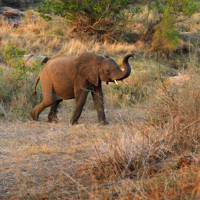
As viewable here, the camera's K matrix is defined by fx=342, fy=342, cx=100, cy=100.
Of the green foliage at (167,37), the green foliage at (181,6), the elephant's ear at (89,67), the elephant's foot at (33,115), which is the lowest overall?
the elephant's foot at (33,115)

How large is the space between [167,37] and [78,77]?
985 cm

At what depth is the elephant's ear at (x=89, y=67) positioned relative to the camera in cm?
676

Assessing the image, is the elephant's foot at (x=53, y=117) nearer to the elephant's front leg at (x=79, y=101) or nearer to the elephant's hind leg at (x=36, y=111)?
the elephant's hind leg at (x=36, y=111)

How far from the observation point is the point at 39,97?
859 cm

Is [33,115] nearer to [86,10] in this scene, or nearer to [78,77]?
[78,77]

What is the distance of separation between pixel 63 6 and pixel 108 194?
1335cm

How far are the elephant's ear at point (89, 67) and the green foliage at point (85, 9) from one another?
834 cm

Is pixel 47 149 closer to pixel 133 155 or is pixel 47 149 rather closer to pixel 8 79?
pixel 133 155

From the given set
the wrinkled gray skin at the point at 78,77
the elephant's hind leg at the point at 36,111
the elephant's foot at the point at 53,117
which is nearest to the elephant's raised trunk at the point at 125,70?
the wrinkled gray skin at the point at 78,77

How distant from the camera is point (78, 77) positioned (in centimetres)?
690

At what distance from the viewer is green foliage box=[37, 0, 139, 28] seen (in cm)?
1518

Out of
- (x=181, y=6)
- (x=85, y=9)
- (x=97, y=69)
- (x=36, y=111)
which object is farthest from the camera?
(x=181, y=6)

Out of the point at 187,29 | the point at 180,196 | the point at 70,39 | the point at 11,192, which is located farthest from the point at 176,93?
the point at 187,29

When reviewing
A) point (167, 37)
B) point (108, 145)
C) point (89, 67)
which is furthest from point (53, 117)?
point (167, 37)
